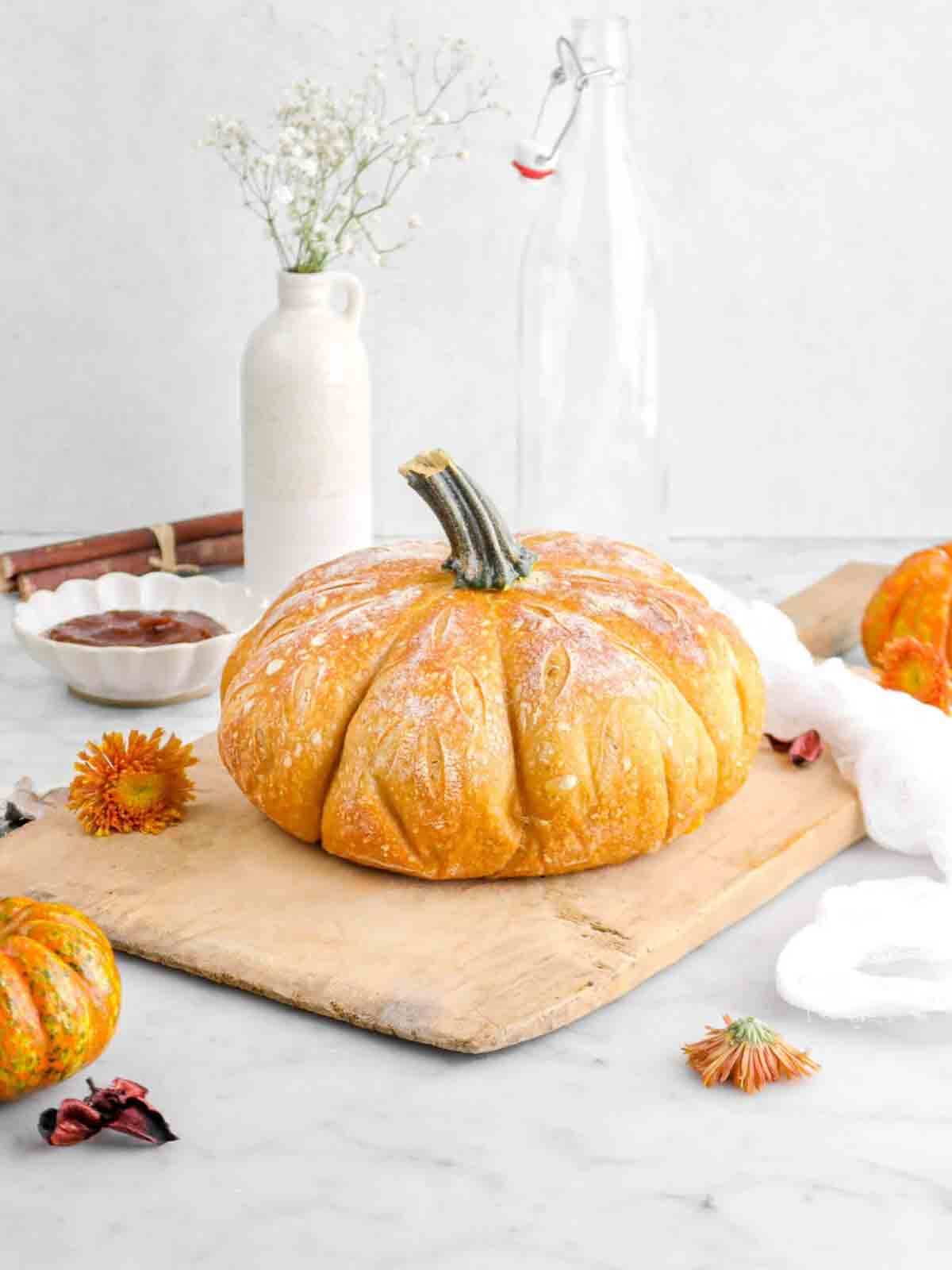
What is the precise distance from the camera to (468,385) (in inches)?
102

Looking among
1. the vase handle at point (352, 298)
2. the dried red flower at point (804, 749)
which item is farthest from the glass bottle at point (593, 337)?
the dried red flower at point (804, 749)

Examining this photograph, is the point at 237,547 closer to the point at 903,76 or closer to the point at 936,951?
the point at 903,76

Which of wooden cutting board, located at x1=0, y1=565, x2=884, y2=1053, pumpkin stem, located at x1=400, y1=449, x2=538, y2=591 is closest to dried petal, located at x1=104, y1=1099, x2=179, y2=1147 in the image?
wooden cutting board, located at x1=0, y1=565, x2=884, y2=1053

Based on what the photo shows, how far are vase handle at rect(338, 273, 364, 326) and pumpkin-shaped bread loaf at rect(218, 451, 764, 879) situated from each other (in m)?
0.70

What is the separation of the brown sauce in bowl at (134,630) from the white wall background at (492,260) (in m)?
0.82

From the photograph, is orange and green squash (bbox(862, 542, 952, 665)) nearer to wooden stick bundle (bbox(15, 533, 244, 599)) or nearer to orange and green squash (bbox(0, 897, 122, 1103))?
wooden stick bundle (bbox(15, 533, 244, 599))

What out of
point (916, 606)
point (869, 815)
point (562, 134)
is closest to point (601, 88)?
point (562, 134)

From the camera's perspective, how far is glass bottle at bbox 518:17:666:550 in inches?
78.5

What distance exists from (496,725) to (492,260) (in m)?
1.37

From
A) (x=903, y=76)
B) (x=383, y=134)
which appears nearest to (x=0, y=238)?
(x=383, y=134)

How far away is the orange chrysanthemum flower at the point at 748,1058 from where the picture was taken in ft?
3.57

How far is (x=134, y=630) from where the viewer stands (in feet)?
5.95

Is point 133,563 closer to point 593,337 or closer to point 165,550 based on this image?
point 165,550

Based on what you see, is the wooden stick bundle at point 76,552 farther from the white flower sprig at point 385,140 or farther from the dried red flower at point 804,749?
the dried red flower at point 804,749
